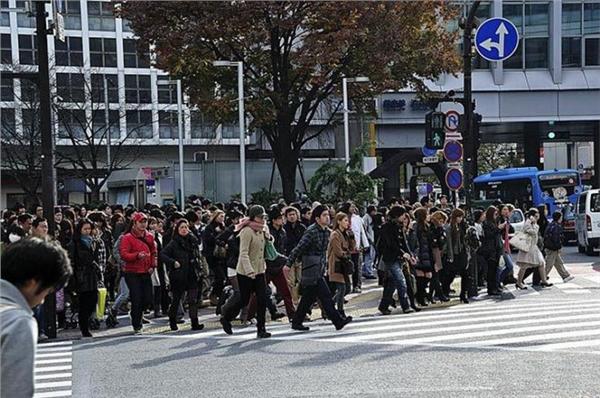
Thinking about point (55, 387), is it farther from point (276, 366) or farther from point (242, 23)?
point (242, 23)

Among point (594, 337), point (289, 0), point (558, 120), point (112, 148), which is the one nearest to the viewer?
point (594, 337)

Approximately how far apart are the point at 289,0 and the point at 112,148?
3358cm

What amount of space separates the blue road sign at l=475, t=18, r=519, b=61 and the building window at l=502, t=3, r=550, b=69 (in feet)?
99.4

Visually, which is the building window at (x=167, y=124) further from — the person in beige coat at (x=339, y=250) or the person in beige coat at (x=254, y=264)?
the person in beige coat at (x=254, y=264)

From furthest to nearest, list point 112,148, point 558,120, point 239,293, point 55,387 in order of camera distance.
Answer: point 112,148 → point 558,120 → point 239,293 → point 55,387

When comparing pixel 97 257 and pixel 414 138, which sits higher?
pixel 414 138

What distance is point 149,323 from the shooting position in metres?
14.4

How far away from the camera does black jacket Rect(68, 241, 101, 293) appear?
42.8ft

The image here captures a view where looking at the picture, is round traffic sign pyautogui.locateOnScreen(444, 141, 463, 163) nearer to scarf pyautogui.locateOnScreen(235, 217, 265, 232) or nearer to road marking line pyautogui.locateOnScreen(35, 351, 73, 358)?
scarf pyautogui.locateOnScreen(235, 217, 265, 232)

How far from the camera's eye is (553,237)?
18766 mm

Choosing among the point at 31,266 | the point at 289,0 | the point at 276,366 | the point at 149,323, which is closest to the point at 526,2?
the point at 289,0

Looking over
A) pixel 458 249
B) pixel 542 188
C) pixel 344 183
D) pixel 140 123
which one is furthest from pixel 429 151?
pixel 140 123

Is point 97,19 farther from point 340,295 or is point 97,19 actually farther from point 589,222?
point 340,295

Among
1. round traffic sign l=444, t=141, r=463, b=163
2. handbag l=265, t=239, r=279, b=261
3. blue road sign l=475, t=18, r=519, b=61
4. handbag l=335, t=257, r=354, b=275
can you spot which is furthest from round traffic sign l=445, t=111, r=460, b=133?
handbag l=265, t=239, r=279, b=261
